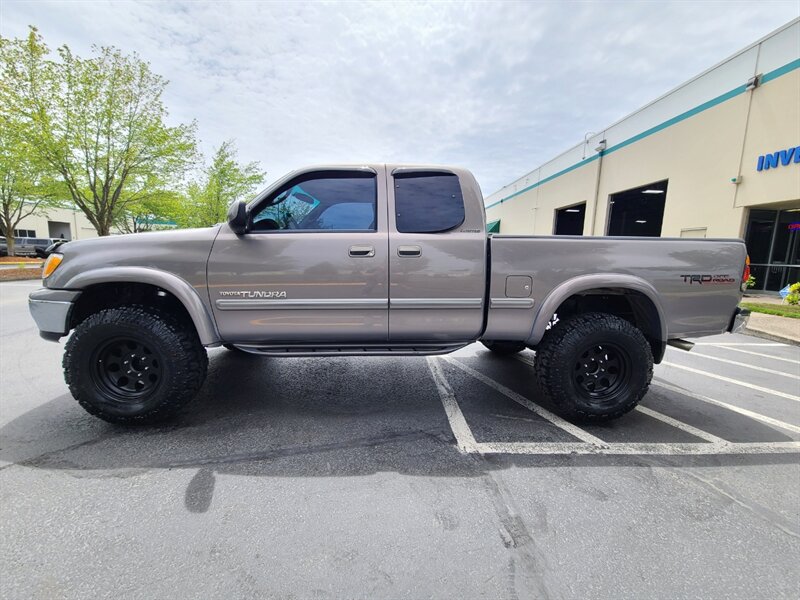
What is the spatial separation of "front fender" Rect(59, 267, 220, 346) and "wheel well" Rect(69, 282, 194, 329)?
9.1 inches

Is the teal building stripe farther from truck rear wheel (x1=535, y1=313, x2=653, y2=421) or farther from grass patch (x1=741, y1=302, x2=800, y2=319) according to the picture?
truck rear wheel (x1=535, y1=313, x2=653, y2=421)

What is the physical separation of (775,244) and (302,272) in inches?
675

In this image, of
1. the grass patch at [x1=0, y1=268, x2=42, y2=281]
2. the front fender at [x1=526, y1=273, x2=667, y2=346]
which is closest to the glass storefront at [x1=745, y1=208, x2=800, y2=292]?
the front fender at [x1=526, y1=273, x2=667, y2=346]

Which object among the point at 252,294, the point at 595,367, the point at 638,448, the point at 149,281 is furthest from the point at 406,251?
the point at 638,448

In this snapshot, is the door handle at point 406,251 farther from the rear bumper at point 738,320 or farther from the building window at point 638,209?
the building window at point 638,209

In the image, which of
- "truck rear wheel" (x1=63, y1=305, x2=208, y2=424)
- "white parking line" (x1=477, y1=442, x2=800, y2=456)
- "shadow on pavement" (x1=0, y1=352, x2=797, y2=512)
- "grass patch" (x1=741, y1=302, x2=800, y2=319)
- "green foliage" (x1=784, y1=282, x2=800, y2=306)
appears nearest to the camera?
"shadow on pavement" (x1=0, y1=352, x2=797, y2=512)

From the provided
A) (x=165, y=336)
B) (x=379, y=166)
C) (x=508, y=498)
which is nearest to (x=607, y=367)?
(x=508, y=498)

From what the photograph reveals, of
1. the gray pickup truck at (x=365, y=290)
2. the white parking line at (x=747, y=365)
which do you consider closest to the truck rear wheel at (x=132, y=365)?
the gray pickup truck at (x=365, y=290)

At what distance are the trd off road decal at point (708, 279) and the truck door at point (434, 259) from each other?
173 cm

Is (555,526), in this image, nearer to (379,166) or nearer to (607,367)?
(607,367)

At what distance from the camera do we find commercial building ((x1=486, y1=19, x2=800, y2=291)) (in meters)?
10.3

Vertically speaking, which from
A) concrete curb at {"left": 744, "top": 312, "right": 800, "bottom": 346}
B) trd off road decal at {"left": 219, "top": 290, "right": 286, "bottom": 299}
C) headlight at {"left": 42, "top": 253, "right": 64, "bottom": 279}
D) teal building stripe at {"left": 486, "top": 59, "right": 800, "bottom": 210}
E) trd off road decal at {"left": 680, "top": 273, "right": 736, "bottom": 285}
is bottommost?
concrete curb at {"left": 744, "top": 312, "right": 800, "bottom": 346}

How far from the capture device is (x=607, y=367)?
3.21 metres

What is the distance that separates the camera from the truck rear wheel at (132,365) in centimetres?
289
